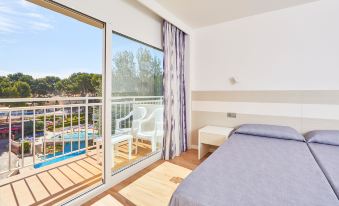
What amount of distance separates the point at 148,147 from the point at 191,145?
0.96m

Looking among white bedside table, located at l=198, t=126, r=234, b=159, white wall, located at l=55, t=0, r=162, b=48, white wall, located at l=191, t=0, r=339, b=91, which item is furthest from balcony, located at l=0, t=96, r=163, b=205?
white wall, located at l=191, t=0, r=339, b=91

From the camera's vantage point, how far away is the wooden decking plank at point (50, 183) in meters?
2.13

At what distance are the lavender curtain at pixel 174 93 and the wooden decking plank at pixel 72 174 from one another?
51.3 inches

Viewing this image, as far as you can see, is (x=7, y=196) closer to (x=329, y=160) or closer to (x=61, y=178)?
(x=61, y=178)

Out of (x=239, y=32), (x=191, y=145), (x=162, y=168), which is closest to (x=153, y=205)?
(x=162, y=168)

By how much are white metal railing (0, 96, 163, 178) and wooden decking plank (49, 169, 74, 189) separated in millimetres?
287

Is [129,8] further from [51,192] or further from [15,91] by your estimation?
[51,192]

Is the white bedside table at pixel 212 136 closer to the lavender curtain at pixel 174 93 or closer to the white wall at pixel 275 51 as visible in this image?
the lavender curtain at pixel 174 93

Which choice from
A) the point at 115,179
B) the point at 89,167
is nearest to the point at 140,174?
the point at 115,179

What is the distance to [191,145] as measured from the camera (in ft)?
12.0

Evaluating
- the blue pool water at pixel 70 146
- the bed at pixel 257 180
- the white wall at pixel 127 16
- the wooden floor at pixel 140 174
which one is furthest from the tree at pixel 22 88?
the bed at pixel 257 180

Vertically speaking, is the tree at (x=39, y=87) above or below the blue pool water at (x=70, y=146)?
above

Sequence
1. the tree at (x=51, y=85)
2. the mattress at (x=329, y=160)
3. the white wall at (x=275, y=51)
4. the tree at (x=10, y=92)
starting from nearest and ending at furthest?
1. the mattress at (x=329, y=160)
2. the tree at (x=10, y=92)
3. the white wall at (x=275, y=51)
4. the tree at (x=51, y=85)

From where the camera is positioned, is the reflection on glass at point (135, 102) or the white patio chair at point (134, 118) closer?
the reflection on glass at point (135, 102)
